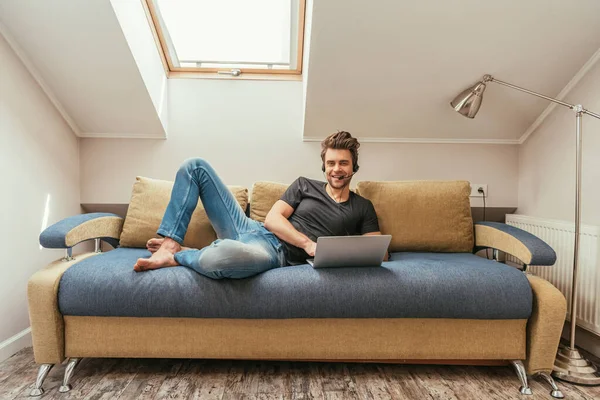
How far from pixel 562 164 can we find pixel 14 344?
3005 mm

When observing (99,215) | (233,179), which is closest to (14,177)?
(99,215)

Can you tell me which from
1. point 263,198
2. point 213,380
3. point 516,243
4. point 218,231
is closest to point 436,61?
point 516,243

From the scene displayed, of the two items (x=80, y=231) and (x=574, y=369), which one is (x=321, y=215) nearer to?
(x=80, y=231)

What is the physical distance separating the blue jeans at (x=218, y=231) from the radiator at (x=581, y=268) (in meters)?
1.43

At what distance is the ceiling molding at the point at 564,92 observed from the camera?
6.73ft

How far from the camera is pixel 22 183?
1996mm

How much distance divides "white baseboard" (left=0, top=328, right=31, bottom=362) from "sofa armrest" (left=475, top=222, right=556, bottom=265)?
2.34 meters

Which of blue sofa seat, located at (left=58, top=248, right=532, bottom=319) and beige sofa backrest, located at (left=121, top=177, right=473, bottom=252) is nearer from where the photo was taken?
blue sofa seat, located at (left=58, top=248, right=532, bottom=319)

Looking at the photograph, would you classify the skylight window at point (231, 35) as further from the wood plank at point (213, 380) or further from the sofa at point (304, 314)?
the wood plank at point (213, 380)

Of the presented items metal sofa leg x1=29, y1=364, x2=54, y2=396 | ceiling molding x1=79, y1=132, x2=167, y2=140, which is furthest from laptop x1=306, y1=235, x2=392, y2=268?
ceiling molding x1=79, y1=132, x2=167, y2=140

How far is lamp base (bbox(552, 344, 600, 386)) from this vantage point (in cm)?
158

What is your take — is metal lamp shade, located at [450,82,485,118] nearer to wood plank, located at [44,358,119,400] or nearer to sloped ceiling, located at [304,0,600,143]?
sloped ceiling, located at [304,0,600,143]

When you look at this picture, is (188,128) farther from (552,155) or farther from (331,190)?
(552,155)

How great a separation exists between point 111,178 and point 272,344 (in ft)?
5.50
